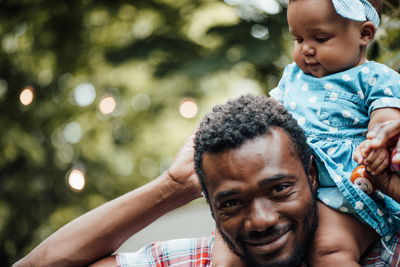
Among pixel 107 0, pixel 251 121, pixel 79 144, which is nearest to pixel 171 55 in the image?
pixel 107 0

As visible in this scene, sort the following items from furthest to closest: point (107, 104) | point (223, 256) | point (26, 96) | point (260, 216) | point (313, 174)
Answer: point (26, 96) < point (107, 104) < point (223, 256) < point (313, 174) < point (260, 216)

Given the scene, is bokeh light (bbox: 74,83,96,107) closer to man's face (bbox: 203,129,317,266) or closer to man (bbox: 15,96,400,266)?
man (bbox: 15,96,400,266)

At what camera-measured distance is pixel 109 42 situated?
6.68 m

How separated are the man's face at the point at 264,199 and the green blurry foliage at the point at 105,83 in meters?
3.51

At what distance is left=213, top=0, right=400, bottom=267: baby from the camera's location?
6.13 feet

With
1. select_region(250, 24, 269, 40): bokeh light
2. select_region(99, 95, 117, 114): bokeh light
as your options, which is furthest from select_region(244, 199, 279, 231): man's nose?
select_region(99, 95, 117, 114): bokeh light

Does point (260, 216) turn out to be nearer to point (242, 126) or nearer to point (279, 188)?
point (279, 188)

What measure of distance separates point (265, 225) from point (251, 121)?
382 mm

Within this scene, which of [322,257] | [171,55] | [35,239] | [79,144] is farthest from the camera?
[79,144]

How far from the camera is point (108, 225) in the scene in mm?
2570

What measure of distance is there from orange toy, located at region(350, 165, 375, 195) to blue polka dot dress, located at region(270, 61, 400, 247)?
0.02 meters

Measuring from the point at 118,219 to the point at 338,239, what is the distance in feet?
3.82

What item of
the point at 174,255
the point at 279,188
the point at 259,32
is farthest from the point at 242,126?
the point at 259,32

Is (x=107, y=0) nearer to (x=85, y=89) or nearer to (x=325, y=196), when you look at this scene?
(x=85, y=89)
